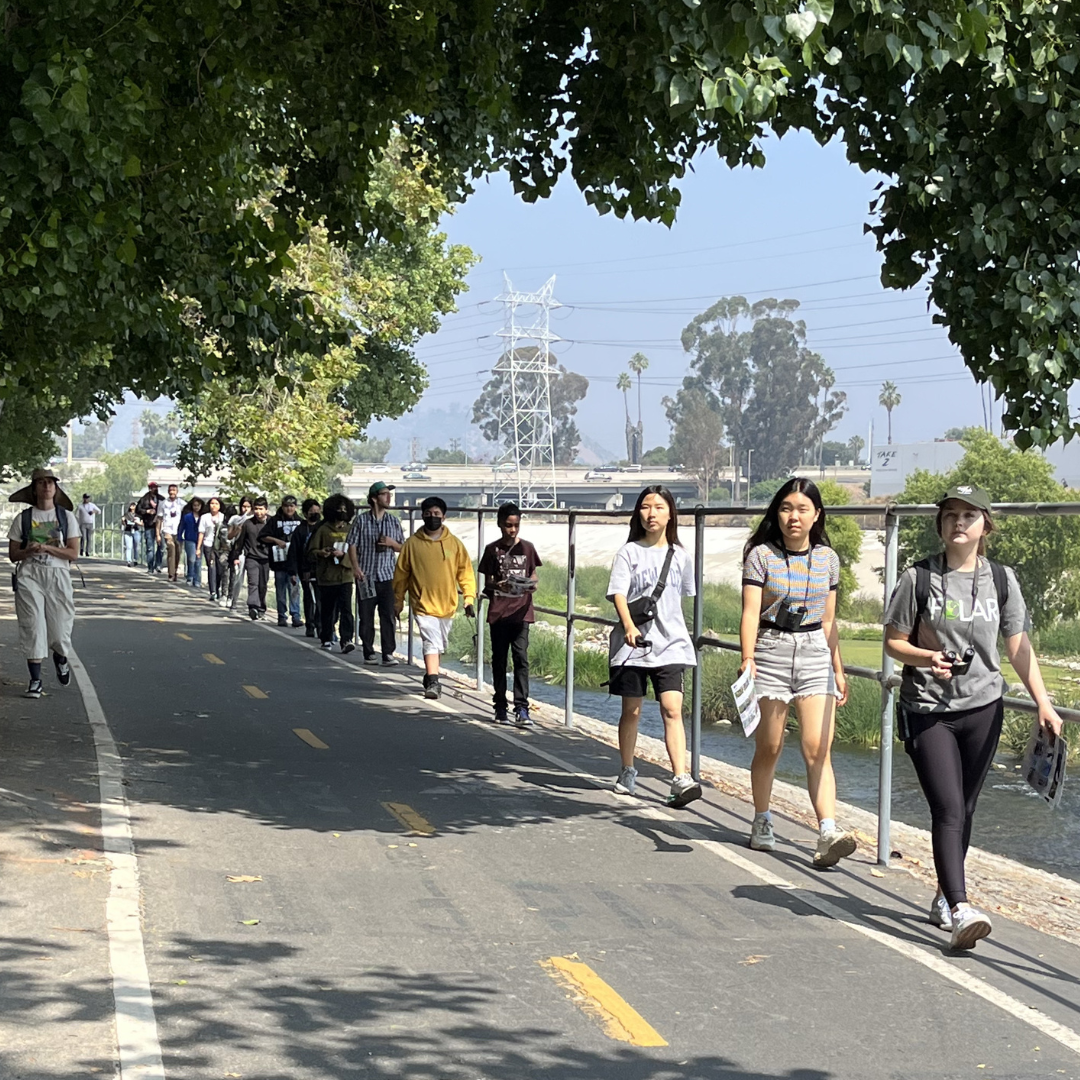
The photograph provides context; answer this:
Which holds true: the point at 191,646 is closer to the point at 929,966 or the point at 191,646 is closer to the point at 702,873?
the point at 702,873

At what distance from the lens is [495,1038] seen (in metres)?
5.95

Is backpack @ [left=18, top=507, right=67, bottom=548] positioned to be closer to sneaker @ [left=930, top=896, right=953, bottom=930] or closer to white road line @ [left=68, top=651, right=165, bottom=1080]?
white road line @ [left=68, top=651, right=165, bottom=1080]

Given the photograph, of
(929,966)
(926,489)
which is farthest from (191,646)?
(926,489)

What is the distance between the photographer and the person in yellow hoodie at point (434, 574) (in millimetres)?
16188

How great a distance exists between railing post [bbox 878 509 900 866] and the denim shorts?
33 centimetres

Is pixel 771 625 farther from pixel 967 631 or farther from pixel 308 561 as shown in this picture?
pixel 308 561

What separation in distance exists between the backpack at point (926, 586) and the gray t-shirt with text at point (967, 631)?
2 centimetres

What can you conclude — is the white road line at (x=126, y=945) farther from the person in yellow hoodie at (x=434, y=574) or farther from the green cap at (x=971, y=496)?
the person in yellow hoodie at (x=434, y=574)

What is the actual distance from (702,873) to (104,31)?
585 centimetres

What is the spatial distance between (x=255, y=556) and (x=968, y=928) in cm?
2170

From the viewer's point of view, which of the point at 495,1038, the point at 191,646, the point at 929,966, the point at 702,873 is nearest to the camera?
the point at 495,1038

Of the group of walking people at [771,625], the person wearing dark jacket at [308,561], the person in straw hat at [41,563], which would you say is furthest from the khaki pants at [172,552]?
the person in straw hat at [41,563]

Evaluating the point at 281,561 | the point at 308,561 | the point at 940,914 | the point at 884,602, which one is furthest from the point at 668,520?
the point at 281,561

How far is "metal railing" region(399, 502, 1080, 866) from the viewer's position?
8.10 metres
